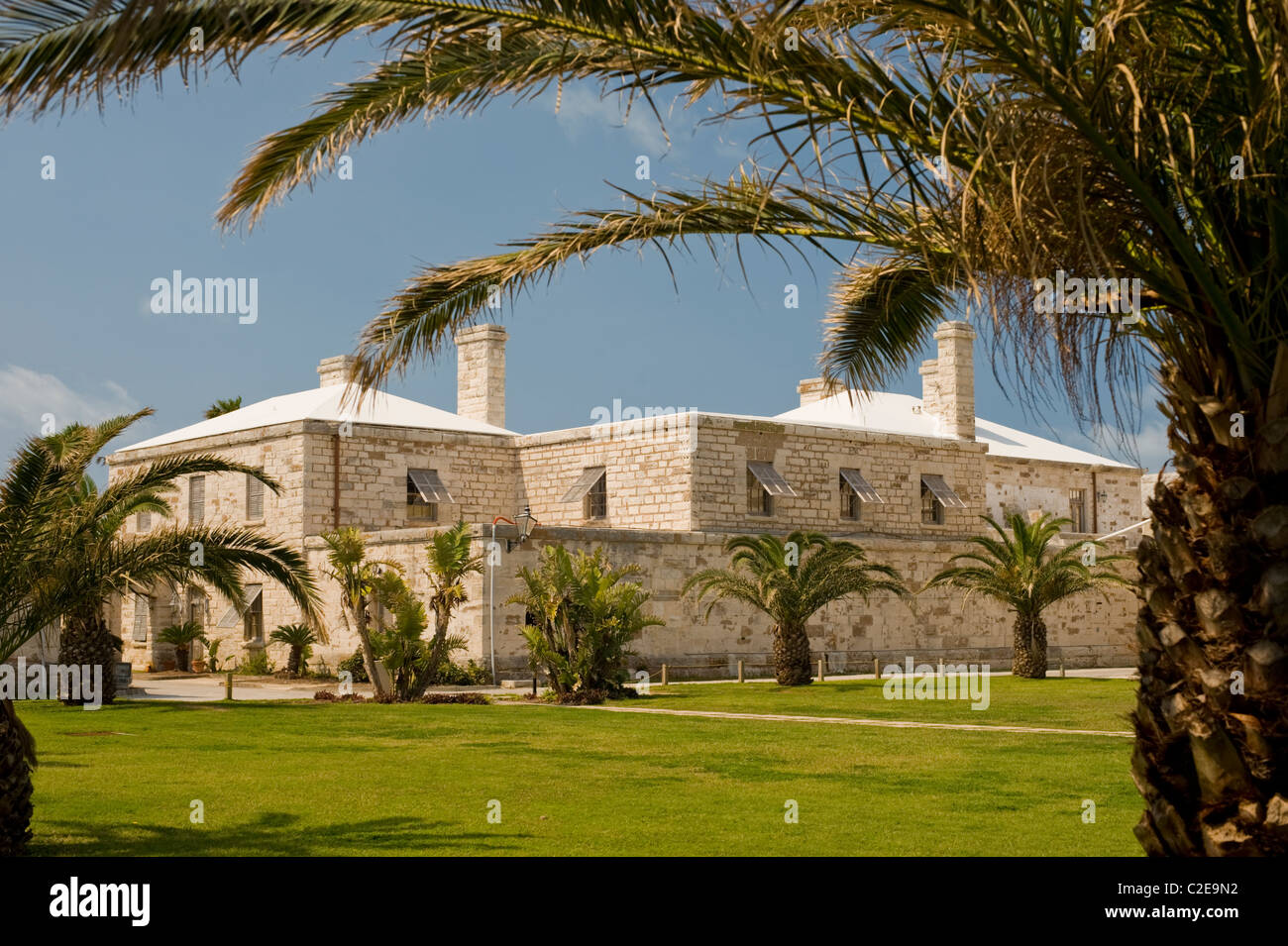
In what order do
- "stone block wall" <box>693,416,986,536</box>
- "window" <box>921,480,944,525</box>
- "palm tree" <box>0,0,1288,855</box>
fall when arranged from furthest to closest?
1. "window" <box>921,480,944,525</box>
2. "stone block wall" <box>693,416,986,536</box>
3. "palm tree" <box>0,0,1288,855</box>

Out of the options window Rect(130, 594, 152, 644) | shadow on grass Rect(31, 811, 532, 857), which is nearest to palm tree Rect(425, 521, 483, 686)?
shadow on grass Rect(31, 811, 532, 857)

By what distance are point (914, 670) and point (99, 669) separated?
18421mm

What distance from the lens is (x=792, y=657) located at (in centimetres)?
2659

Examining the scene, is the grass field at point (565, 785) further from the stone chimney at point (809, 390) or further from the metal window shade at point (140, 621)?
the stone chimney at point (809, 390)

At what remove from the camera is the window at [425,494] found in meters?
34.3

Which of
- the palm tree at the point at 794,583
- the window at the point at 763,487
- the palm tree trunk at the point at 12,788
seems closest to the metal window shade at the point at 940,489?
the window at the point at 763,487

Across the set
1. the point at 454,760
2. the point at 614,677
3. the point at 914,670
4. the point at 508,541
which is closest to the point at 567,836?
the point at 454,760

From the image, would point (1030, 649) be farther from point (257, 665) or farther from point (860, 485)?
point (257, 665)

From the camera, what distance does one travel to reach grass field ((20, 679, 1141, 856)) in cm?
967

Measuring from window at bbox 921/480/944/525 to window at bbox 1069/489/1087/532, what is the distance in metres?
7.77

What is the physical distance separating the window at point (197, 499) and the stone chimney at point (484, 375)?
7.25 meters

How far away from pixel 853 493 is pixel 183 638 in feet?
56.3

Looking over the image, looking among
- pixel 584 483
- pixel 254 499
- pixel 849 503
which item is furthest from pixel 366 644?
pixel 849 503

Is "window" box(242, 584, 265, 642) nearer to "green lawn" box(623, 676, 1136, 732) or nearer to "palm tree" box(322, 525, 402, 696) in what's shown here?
"palm tree" box(322, 525, 402, 696)
